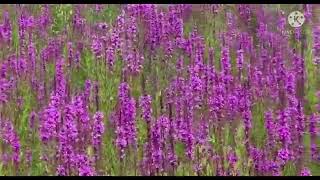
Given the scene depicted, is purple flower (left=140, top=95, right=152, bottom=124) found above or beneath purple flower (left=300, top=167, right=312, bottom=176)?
above

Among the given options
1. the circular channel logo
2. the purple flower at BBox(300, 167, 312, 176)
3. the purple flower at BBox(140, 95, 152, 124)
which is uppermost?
the circular channel logo

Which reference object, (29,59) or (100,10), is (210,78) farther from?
(29,59)

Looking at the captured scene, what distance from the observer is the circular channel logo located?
5207 mm

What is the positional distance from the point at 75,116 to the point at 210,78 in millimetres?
1198

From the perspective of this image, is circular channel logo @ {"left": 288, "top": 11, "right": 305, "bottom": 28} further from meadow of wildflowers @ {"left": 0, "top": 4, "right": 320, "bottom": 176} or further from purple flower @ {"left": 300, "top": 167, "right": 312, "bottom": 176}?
purple flower @ {"left": 300, "top": 167, "right": 312, "bottom": 176}

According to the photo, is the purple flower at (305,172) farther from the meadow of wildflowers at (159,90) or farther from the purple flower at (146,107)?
the purple flower at (146,107)

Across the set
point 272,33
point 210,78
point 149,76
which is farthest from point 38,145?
point 272,33

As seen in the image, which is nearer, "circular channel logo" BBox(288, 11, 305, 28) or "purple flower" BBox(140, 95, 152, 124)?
"purple flower" BBox(140, 95, 152, 124)

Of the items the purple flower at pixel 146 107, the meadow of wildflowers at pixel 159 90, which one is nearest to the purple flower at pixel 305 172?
the meadow of wildflowers at pixel 159 90

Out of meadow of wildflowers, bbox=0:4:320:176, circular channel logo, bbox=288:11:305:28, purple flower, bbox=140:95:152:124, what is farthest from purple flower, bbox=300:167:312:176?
purple flower, bbox=140:95:152:124

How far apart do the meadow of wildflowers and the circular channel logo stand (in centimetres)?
4

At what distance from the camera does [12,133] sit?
5113 millimetres

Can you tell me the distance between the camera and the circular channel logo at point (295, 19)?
17.1 feet

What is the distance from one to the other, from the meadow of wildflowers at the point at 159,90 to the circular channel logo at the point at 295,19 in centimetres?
4
